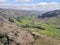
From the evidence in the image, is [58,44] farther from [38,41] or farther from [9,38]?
[9,38]

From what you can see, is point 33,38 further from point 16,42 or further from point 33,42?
point 16,42

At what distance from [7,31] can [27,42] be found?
Result: 532 inches

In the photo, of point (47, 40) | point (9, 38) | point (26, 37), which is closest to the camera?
point (9, 38)

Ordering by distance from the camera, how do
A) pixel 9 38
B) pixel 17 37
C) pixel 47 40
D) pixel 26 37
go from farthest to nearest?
pixel 47 40, pixel 26 37, pixel 17 37, pixel 9 38

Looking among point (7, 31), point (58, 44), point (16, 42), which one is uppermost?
point (7, 31)

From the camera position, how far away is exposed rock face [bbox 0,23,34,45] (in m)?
79.2

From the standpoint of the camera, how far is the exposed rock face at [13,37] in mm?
79250

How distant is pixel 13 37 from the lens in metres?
81.4

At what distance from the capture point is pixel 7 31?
81.9 meters

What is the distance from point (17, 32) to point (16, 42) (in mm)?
6822

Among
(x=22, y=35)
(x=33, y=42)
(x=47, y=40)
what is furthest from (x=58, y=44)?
(x=22, y=35)

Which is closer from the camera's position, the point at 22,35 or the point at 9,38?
the point at 9,38

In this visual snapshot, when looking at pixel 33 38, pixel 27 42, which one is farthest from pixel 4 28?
pixel 33 38

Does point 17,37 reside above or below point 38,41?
above
